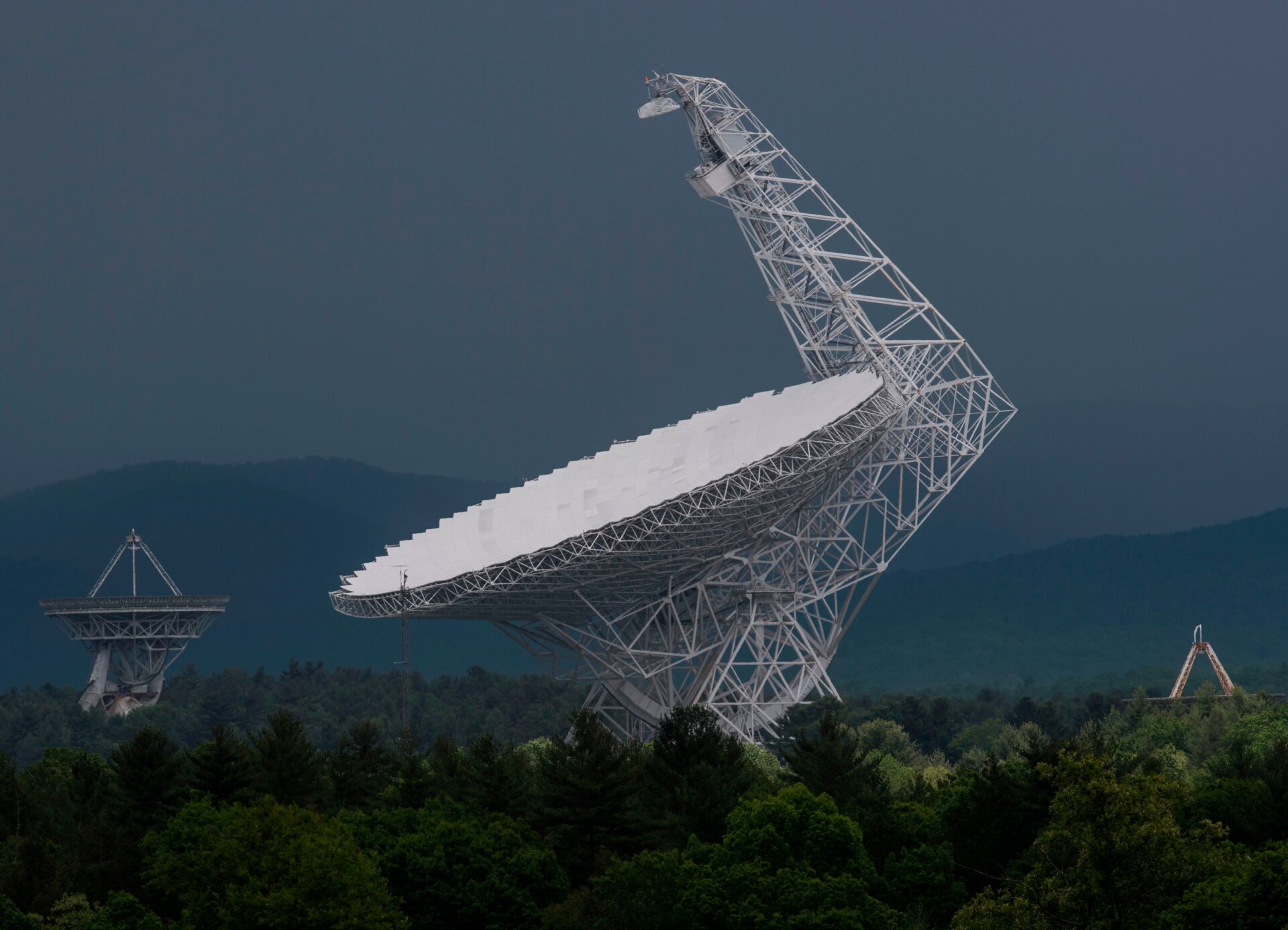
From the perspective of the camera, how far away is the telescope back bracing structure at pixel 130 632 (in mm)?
105375

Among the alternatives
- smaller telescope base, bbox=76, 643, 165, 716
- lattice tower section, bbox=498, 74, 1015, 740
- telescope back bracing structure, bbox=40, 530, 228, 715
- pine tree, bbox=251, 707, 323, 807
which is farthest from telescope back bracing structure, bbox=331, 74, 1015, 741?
smaller telescope base, bbox=76, 643, 165, 716

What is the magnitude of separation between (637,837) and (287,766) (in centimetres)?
1029

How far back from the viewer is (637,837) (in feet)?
145

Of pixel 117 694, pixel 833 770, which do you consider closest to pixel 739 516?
pixel 833 770

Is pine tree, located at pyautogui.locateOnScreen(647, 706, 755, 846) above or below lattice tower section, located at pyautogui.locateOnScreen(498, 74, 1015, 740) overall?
below

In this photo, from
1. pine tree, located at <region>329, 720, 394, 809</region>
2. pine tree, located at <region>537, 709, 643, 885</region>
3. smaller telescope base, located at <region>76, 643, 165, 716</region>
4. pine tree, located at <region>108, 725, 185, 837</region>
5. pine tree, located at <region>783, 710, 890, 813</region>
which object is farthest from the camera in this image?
smaller telescope base, located at <region>76, 643, 165, 716</region>

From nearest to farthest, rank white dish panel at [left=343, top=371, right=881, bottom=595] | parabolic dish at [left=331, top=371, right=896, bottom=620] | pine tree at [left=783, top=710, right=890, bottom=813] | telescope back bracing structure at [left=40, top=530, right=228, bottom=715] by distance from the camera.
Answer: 1. pine tree at [left=783, top=710, right=890, bottom=813]
2. parabolic dish at [left=331, top=371, right=896, bottom=620]
3. white dish panel at [left=343, top=371, right=881, bottom=595]
4. telescope back bracing structure at [left=40, top=530, right=228, bottom=715]

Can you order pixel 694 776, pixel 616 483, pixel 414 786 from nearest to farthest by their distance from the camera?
pixel 694 776, pixel 414 786, pixel 616 483

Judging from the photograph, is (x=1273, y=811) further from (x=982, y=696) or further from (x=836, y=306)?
(x=982, y=696)

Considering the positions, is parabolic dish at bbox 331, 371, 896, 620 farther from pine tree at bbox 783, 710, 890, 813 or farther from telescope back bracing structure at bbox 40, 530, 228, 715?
telescope back bracing structure at bbox 40, 530, 228, 715

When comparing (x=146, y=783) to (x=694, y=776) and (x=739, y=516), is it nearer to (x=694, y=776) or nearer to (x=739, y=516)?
(x=694, y=776)

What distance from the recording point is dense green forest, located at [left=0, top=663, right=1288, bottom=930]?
3045cm

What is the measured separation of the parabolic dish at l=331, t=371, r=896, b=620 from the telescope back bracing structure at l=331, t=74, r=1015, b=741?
112mm

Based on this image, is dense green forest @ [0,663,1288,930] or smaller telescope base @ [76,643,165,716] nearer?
dense green forest @ [0,663,1288,930]
